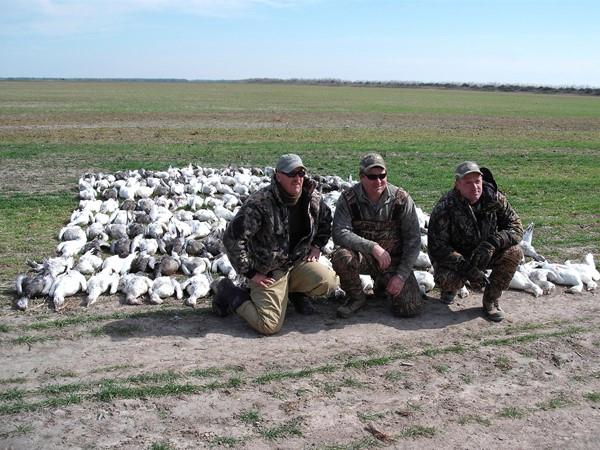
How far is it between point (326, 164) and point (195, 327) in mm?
9666

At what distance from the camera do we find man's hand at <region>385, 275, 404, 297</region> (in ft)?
17.6

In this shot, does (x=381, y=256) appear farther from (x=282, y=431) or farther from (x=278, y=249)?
(x=282, y=431)

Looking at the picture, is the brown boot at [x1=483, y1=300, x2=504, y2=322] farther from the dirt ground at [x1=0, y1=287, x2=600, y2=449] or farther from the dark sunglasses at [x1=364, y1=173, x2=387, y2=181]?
the dark sunglasses at [x1=364, y1=173, x2=387, y2=181]

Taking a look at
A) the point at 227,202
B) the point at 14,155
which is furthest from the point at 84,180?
the point at 14,155

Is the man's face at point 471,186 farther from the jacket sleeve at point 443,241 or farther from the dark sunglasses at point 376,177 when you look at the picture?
the dark sunglasses at point 376,177

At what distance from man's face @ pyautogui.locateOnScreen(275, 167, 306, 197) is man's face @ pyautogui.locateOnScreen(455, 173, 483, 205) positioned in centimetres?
145

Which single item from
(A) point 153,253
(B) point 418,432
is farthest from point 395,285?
(A) point 153,253

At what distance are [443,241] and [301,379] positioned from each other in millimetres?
2092

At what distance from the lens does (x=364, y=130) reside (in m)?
25.0

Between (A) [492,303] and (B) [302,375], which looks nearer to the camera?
(B) [302,375]

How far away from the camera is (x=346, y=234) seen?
17.7ft

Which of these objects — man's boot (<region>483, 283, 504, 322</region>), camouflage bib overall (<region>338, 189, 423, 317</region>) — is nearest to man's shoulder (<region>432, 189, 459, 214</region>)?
camouflage bib overall (<region>338, 189, 423, 317</region>)

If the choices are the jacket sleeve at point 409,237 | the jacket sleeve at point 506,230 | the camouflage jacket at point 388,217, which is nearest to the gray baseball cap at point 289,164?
the camouflage jacket at point 388,217

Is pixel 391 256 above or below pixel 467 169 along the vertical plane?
below
